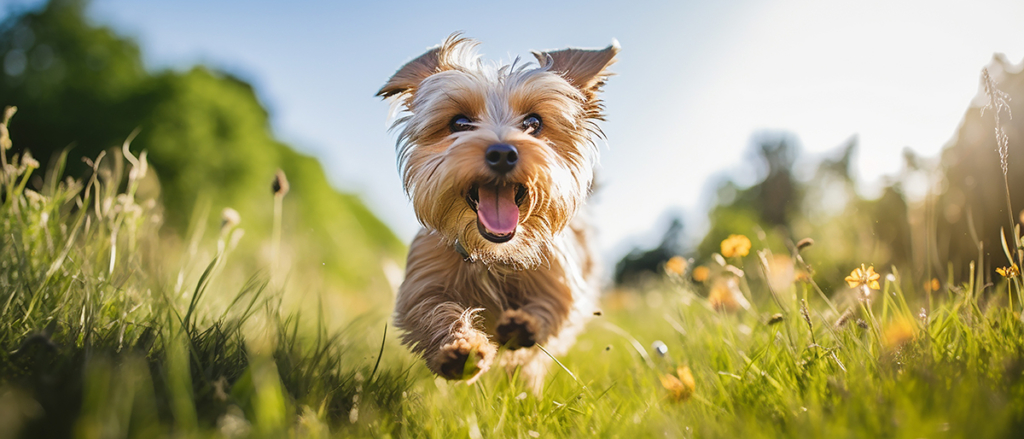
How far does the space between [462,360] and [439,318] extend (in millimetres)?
492

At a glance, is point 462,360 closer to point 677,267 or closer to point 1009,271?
point 677,267

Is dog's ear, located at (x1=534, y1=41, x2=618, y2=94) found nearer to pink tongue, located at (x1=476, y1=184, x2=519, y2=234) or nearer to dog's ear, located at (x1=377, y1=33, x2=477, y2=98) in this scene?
dog's ear, located at (x1=377, y1=33, x2=477, y2=98)

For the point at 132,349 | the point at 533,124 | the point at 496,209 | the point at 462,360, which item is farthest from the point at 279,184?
the point at 462,360

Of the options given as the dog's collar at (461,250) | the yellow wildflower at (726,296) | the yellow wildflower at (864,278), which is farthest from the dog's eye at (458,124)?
the yellow wildflower at (864,278)

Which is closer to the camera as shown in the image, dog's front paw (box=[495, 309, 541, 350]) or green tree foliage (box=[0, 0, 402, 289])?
dog's front paw (box=[495, 309, 541, 350])

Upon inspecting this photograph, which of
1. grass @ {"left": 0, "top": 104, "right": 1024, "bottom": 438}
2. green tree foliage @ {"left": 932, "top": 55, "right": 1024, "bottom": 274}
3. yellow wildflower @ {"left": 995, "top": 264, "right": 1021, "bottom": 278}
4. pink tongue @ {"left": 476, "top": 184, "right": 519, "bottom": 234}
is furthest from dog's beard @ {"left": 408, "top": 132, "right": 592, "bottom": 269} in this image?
green tree foliage @ {"left": 932, "top": 55, "right": 1024, "bottom": 274}

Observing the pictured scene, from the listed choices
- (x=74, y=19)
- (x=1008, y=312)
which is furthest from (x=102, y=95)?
(x=1008, y=312)

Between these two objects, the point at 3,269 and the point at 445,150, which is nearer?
the point at 3,269

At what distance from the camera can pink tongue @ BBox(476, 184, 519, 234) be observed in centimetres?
263

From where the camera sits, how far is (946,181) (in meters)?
3.27

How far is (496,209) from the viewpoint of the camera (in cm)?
268

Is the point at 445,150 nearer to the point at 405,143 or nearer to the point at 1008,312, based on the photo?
the point at 405,143

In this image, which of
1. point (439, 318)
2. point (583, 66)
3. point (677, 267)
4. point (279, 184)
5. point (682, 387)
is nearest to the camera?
point (682, 387)

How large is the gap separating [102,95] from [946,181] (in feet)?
70.3
